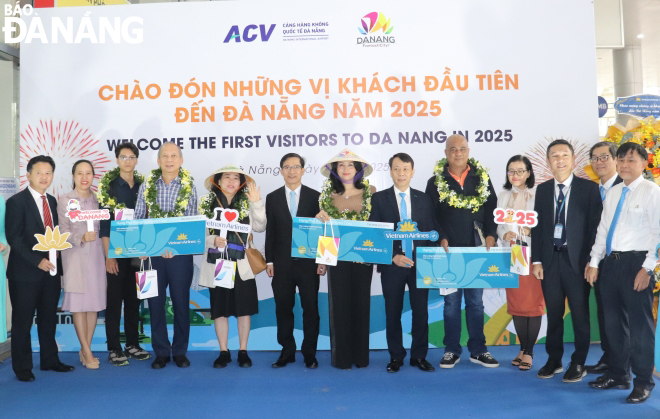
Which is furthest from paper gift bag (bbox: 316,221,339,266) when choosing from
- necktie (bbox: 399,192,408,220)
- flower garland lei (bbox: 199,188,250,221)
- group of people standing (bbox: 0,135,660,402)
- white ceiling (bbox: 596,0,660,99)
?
white ceiling (bbox: 596,0,660,99)

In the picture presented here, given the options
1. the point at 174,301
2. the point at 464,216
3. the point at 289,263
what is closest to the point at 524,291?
the point at 464,216

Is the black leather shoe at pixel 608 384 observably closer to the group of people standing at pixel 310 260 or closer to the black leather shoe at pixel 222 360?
the group of people standing at pixel 310 260

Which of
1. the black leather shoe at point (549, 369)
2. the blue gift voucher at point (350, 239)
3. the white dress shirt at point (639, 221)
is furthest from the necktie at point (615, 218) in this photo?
the blue gift voucher at point (350, 239)

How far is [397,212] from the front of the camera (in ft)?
14.0

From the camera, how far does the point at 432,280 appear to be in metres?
4.22

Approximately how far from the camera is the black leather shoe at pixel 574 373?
3.95 metres

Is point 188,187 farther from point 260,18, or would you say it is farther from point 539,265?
point 539,265

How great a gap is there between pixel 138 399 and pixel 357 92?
337 centimetres

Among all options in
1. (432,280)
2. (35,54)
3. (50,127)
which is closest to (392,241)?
(432,280)

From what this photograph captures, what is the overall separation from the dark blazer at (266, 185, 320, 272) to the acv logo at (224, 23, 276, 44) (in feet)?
5.83

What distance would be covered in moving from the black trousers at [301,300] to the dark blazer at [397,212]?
63 cm

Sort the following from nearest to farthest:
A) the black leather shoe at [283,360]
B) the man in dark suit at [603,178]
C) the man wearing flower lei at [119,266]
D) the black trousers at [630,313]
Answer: the black trousers at [630,313] → the man in dark suit at [603,178] → the black leather shoe at [283,360] → the man wearing flower lei at [119,266]

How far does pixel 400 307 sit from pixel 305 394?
109 cm

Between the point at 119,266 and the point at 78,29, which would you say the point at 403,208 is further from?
the point at 78,29
